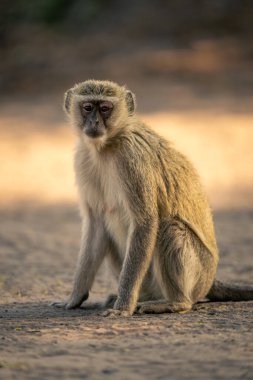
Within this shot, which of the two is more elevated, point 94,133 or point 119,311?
point 94,133

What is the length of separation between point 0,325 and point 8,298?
1847 millimetres

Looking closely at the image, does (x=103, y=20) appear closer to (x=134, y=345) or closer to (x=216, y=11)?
(x=216, y=11)

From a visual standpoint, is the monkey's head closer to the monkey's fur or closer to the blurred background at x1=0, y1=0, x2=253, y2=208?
the monkey's fur

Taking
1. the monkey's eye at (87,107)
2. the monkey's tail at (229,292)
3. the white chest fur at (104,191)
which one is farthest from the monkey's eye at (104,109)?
the monkey's tail at (229,292)

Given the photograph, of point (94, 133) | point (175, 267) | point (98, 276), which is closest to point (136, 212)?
point (175, 267)

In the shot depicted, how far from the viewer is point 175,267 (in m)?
7.75

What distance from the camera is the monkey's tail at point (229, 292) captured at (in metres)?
8.34

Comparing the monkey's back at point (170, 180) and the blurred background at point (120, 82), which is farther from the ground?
the blurred background at point (120, 82)

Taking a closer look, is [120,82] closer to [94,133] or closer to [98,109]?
[98,109]

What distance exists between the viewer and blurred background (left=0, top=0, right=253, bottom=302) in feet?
40.1

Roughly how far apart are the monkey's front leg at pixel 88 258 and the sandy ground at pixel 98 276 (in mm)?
182

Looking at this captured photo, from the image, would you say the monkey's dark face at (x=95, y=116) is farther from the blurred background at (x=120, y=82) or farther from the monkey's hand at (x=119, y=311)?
the blurred background at (x=120, y=82)

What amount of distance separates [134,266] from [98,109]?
1.59 metres

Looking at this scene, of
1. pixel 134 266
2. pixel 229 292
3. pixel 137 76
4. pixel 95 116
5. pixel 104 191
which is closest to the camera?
pixel 134 266
